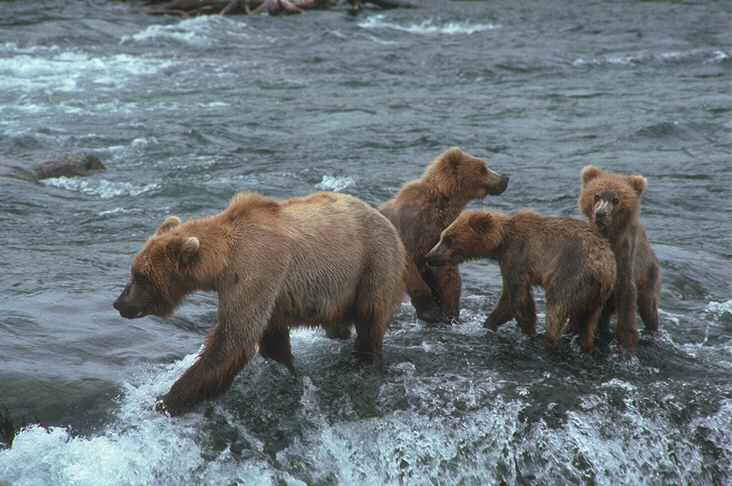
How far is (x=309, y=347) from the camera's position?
6574mm

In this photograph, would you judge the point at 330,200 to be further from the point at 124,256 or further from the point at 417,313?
the point at 124,256

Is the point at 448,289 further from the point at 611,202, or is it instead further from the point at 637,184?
the point at 637,184

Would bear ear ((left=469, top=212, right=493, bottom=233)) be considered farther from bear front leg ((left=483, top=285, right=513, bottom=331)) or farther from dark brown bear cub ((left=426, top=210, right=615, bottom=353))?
bear front leg ((left=483, top=285, right=513, bottom=331))

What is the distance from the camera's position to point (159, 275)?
16.9 ft

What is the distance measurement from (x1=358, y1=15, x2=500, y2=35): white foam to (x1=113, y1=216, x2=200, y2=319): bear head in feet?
65.0

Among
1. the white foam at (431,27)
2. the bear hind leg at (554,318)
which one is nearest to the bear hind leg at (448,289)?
the bear hind leg at (554,318)

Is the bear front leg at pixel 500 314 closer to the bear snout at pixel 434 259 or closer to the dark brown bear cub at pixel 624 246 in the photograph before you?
the bear snout at pixel 434 259

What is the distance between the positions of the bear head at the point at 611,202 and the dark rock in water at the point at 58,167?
7.37m

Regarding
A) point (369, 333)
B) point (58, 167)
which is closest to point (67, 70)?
point (58, 167)

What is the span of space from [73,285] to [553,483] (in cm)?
429

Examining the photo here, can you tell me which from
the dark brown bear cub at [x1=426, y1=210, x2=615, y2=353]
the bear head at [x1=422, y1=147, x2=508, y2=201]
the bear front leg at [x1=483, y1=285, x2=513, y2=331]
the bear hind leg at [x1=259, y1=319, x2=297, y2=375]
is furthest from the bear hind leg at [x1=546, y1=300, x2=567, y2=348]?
the bear hind leg at [x1=259, y1=319, x2=297, y2=375]

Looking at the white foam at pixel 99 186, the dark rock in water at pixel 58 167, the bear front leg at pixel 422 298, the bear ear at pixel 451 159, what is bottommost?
the white foam at pixel 99 186

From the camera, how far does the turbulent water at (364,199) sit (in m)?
5.37

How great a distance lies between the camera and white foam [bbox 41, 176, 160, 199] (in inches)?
434
